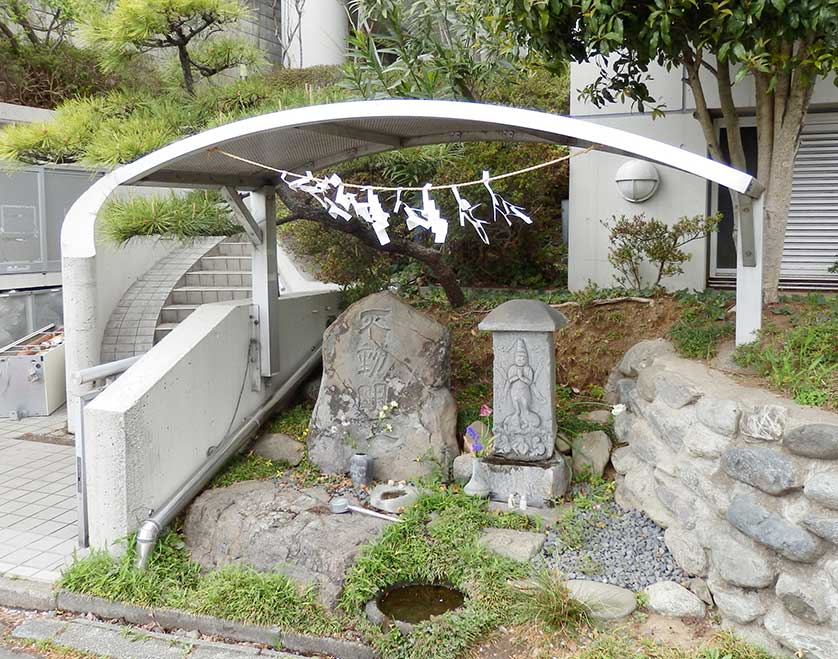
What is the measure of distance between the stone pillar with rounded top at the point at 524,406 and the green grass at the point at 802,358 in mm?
1294

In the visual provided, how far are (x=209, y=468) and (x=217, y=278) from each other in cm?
512

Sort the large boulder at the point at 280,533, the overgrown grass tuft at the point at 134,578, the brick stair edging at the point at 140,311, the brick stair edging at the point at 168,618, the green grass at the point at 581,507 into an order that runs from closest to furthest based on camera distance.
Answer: the brick stair edging at the point at 168,618 → the overgrown grass tuft at the point at 134,578 → the large boulder at the point at 280,533 → the green grass at the point at 581,507 → the brick stair edging at the point at 140,311

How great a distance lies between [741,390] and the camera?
4.25 metres

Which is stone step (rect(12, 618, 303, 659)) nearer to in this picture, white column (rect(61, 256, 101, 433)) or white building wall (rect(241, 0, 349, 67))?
white column (rect(61, 256, 101, 433))

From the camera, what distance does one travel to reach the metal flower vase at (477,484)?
17.2 ft

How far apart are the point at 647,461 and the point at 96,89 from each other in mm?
→ 11040

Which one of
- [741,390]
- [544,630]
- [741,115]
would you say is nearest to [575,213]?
[741,115]

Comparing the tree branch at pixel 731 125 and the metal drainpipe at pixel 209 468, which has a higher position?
the tree branch at pixel 731 125

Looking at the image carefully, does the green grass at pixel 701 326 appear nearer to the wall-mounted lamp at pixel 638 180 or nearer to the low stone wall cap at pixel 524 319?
the low stone wall cap at pixel 524 319

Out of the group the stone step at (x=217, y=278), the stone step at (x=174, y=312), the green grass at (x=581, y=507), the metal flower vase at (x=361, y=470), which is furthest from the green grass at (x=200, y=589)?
the stone step at (x=217, y=278)

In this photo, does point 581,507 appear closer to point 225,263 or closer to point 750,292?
point 750,292

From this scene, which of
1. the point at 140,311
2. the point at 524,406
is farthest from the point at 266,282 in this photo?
the point at 140,311

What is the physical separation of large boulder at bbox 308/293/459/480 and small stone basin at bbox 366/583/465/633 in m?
1.47

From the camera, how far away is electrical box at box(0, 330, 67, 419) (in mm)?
8656
